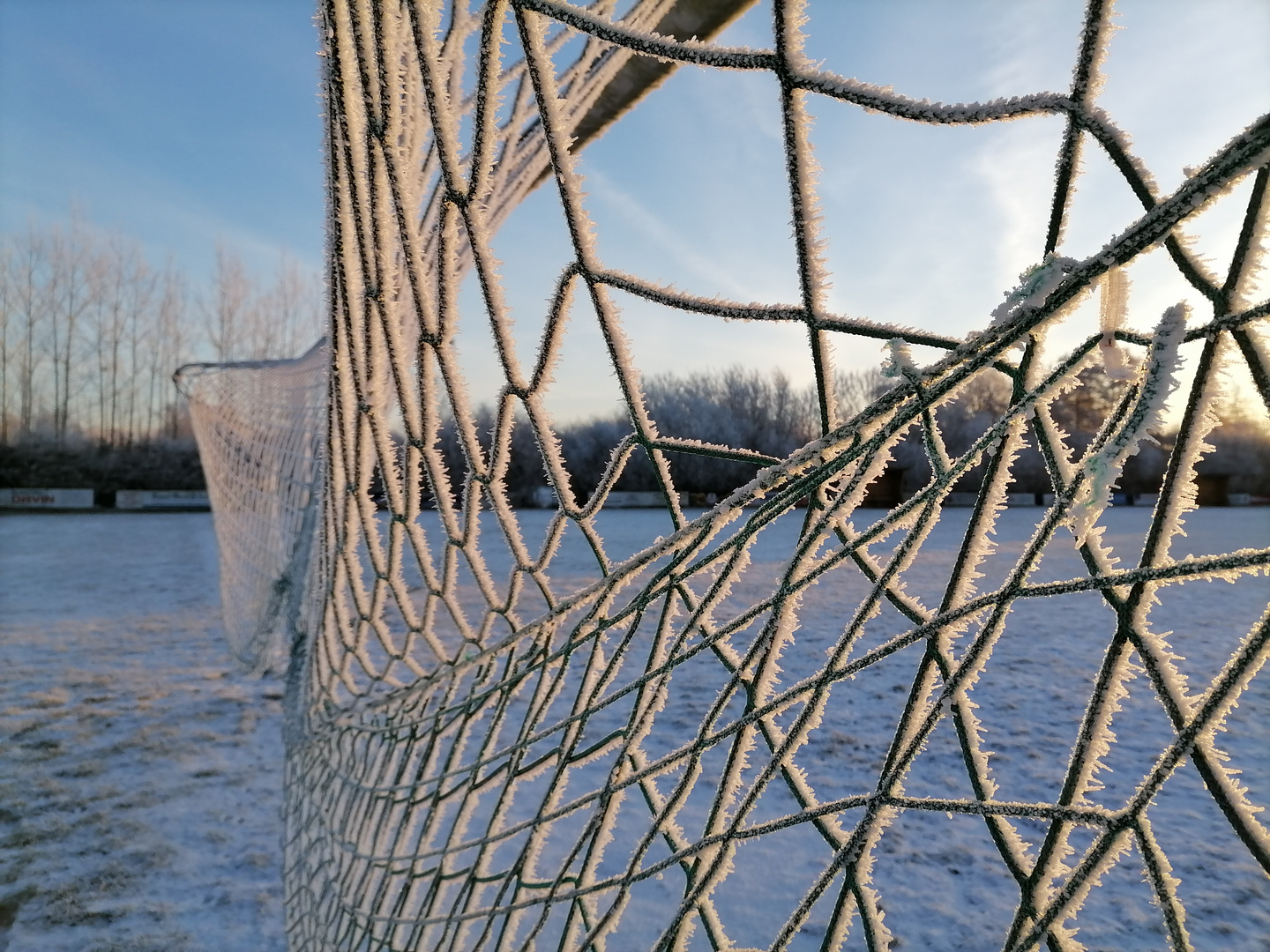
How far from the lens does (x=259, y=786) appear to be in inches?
98.7

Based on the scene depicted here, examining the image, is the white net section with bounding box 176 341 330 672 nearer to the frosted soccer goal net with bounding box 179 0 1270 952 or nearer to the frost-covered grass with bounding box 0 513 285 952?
the frosted soccer goal net with bounding box 179 0 1270 952

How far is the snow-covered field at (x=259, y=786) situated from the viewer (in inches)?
68.7

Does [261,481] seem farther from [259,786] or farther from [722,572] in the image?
[722,572]

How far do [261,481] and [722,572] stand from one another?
3.09 meters

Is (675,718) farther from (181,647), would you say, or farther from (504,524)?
(181,647)

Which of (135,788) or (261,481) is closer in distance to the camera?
(135,788)

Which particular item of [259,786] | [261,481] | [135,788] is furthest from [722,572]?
[261,481]

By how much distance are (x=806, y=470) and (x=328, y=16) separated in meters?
0.94

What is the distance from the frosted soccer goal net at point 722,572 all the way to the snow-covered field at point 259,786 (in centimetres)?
2

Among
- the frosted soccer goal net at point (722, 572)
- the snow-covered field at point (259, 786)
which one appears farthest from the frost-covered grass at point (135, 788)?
the frosted soccer goal net at point (722, 572)

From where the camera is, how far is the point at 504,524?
1098 millimetres

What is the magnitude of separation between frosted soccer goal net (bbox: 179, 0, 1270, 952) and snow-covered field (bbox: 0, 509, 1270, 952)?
0.08 ft

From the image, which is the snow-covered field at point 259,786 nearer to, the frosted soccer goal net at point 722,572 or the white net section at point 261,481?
the frosted soccer goal net at point 722,572

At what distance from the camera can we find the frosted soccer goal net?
455 mm
